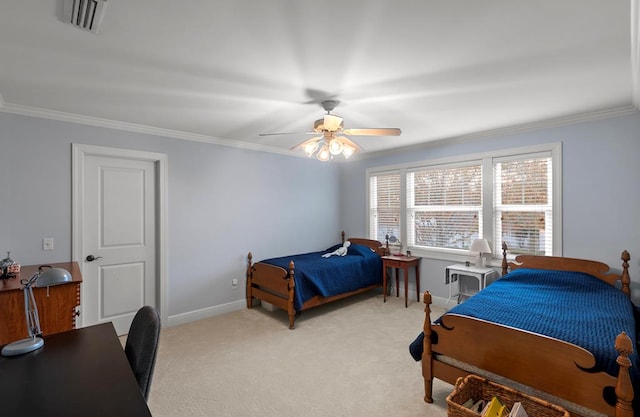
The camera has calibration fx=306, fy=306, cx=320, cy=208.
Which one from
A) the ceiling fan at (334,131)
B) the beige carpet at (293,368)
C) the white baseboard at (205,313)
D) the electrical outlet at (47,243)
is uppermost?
the ceiling fan at (334,131)

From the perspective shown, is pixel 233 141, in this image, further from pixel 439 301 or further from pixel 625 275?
pixel 625 275

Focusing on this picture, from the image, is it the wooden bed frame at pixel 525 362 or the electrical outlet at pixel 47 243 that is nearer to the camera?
the wooden bed frame at pixel 525 362

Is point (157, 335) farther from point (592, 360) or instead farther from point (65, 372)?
point (592, 360)

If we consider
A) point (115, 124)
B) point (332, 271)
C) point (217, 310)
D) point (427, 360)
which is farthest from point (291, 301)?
point (115, 124)

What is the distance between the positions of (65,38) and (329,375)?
9.80ft

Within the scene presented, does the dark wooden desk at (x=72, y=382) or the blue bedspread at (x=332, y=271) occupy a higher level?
the dark wooden desk at (x=72, y=382)

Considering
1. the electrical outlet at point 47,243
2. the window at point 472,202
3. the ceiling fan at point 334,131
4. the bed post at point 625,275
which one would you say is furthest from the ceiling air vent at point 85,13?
the bed post at point 625,275

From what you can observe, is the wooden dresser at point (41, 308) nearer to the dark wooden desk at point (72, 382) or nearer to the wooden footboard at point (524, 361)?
the dark wooden desk at point (72, 382)

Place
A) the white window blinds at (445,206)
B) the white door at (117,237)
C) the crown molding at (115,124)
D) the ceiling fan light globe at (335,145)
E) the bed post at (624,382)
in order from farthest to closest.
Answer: the white window blinds at (445,206) < the white door at (117,237) < the crown molding at (115,124) < the ceiling fan light globe at (335,145) < the bed post at (624,382)

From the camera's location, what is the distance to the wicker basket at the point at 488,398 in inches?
64.1

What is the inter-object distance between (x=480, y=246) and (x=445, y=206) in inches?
32.7

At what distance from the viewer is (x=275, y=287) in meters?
3.91

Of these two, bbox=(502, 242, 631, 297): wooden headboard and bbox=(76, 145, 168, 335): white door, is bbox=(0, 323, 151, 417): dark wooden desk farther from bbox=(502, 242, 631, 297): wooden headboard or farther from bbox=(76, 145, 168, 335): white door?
bbox=(502, 242, 631, 297): wooden headboard

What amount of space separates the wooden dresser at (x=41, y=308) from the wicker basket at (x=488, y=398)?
2.62 m
